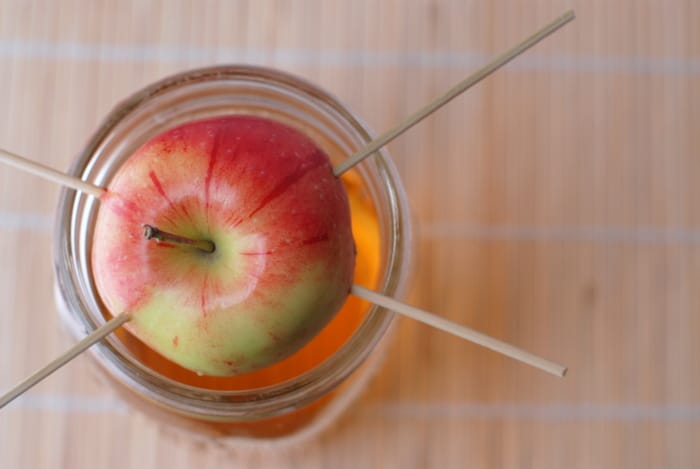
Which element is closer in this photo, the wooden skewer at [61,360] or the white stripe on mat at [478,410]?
the wooden skewer at [61,360]

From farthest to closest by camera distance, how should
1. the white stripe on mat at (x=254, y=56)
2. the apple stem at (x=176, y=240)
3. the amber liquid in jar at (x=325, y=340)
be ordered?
1. the white stripe on mat at (x=254, y=56)
2. the amber liquid in jar at (x=325, y=340)
3. the apple stem at (x=176, y=240)

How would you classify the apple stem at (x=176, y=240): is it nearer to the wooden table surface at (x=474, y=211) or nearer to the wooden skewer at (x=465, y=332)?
the wooden skewer at (x=465, y=332)

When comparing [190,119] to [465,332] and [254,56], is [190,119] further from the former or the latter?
[465,332]

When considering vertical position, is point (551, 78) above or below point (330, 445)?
above

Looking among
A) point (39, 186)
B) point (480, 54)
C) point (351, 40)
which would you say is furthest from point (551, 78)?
point (39, 186)

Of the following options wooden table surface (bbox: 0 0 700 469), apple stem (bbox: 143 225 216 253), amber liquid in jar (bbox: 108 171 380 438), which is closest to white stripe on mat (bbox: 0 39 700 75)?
wooden table surface (bbox: 0 0 700 469)

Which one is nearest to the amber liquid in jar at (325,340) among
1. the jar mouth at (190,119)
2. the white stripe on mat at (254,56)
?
the jar mouth at (190,119)

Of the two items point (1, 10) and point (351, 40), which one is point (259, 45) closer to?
point (351, 40)

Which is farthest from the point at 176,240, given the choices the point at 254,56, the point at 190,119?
the point at 254,56
